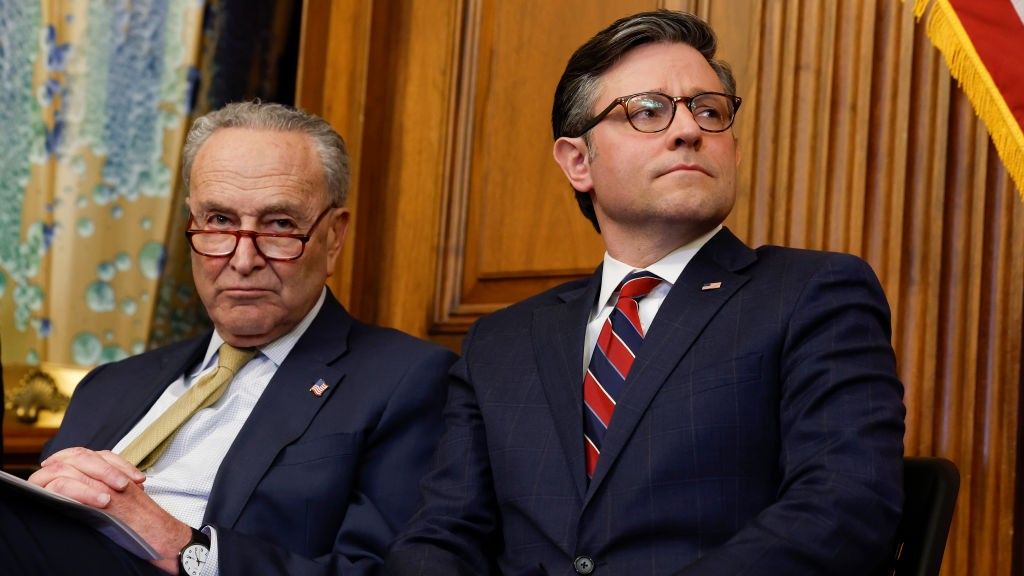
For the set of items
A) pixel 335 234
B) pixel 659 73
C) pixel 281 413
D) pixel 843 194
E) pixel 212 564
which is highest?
pixel 659 73

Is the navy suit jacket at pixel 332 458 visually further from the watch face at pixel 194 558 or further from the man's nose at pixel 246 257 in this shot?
the man's nose at pixel 246 257

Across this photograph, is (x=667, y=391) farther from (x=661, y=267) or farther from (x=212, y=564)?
(x=212, y=564)

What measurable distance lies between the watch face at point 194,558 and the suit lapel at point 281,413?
0.20m

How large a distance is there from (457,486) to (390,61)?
6.08 feet

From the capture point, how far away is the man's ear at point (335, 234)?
2826mm

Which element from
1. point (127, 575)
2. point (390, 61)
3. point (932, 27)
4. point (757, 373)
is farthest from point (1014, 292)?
point (390, 61)

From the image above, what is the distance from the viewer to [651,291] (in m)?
2.26

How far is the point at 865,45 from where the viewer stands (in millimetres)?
2672

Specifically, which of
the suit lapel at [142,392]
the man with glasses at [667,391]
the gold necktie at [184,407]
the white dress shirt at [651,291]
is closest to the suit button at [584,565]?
the man with glasses at [667,391]

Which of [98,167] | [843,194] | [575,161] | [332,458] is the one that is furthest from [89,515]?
[98,167]

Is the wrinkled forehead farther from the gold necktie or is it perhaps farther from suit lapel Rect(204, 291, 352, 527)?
the gold necktie

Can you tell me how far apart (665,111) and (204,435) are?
1109mm

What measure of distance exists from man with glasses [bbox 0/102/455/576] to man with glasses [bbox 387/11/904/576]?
0.18 metres

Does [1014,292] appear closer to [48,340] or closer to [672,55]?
[672,55]
